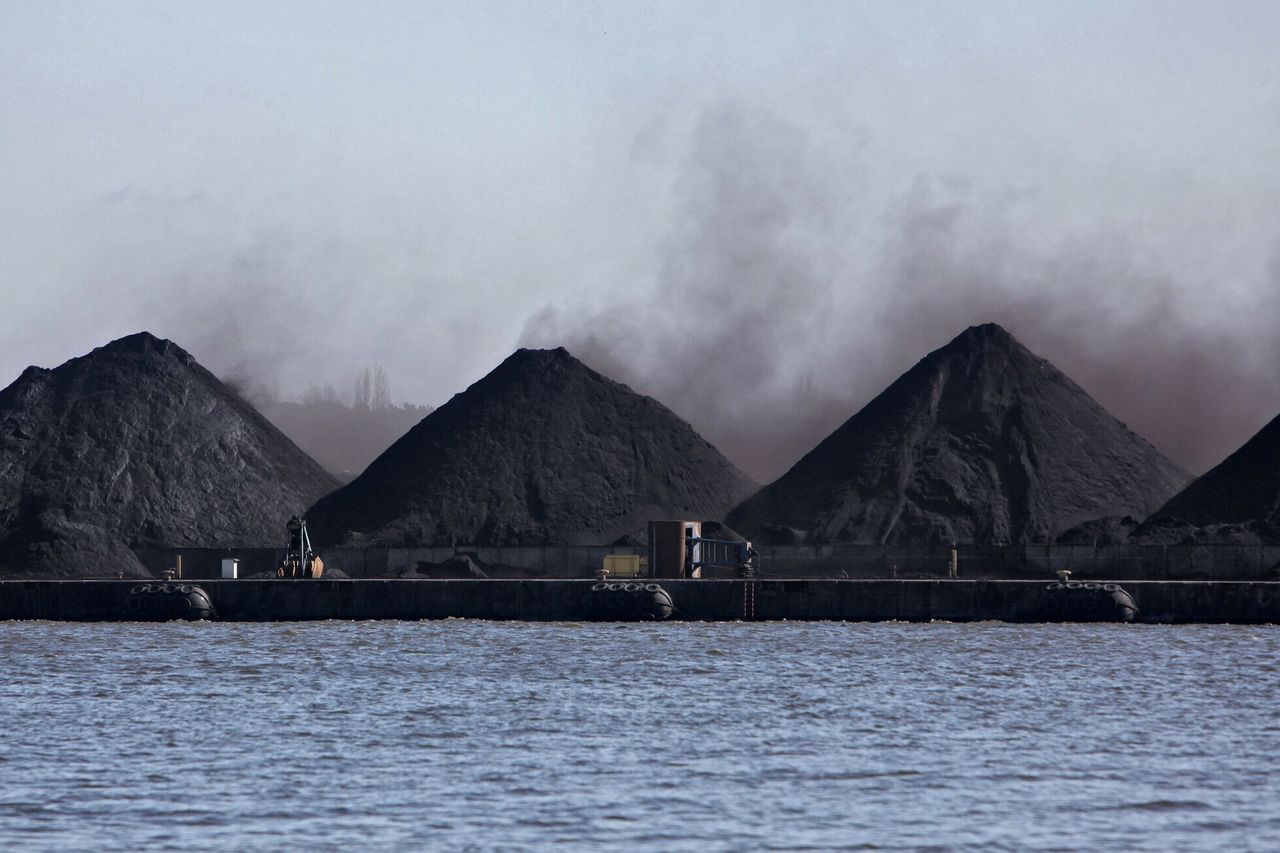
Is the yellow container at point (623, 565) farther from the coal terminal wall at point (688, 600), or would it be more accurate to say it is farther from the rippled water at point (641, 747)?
the rippled water at point (641, 747)

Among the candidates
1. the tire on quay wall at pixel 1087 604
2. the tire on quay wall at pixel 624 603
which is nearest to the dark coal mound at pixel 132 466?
the tire on quay wall at pixel 624 603

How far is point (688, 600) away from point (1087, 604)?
1588cm

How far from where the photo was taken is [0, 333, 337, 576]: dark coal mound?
104m

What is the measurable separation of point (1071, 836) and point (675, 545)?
5896 centimetres

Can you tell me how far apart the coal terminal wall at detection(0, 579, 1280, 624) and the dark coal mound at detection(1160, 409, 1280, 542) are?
90.6 feet

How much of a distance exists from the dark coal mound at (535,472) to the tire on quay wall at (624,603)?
35.1 metres

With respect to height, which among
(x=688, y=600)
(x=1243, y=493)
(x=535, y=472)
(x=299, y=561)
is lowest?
(x=688, y=600)

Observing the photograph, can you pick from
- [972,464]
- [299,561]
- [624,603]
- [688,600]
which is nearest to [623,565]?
[688,600]

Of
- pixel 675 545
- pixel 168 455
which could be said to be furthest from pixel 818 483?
pixel 168 455

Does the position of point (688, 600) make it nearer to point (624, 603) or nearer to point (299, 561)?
point (624, 603)

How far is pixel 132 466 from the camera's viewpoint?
114 metres

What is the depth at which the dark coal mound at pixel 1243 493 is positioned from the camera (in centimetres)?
9881

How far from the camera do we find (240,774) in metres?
27.2

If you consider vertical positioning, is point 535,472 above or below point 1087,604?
above
